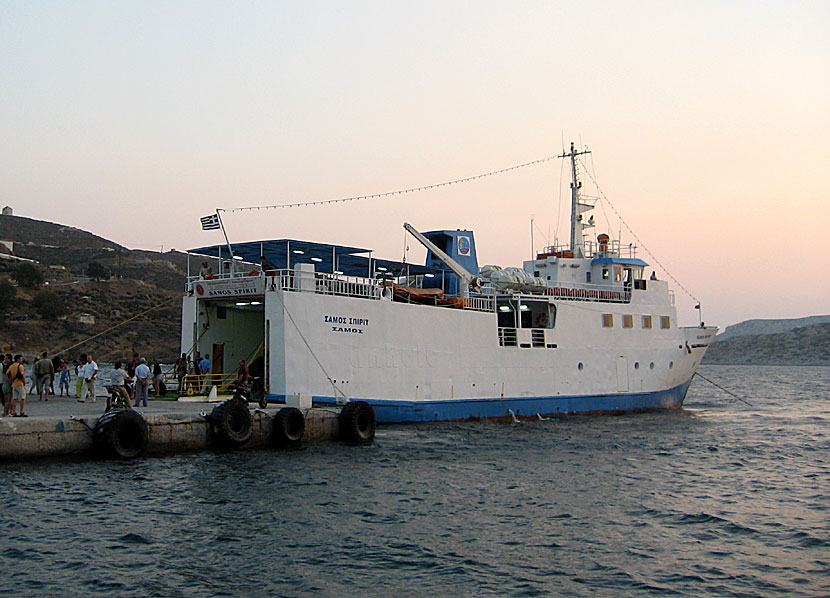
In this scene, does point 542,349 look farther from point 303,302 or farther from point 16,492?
point 16,492

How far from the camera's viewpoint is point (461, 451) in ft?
70.7

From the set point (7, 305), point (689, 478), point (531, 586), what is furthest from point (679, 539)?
point (7, 305)

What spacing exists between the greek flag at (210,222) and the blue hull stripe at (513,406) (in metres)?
6.12

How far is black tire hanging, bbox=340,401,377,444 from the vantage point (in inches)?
863

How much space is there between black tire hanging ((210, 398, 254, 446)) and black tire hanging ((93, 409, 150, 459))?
189cm

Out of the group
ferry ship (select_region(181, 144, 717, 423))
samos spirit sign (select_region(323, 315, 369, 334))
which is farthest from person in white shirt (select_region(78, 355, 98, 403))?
samos spirit sign (select_region(323, 315, 369, 334))

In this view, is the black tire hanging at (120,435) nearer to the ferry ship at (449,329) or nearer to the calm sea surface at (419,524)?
the calm sea surface at (419,524)

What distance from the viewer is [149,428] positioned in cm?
1814

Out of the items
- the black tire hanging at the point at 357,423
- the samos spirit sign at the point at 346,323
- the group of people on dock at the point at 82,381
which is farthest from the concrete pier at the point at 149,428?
the samos spirit sign at the point at 346,323

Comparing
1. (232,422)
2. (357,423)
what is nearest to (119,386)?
(232,422)

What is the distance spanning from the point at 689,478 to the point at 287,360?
A: 11.4 m

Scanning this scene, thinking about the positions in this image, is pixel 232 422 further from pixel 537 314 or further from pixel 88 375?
pixel 537 314

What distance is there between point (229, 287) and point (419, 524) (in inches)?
505

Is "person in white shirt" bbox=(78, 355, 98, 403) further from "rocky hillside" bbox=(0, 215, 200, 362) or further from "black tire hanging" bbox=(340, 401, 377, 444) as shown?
"rocky hillside" bbox=(0, 215, 200, 362)
